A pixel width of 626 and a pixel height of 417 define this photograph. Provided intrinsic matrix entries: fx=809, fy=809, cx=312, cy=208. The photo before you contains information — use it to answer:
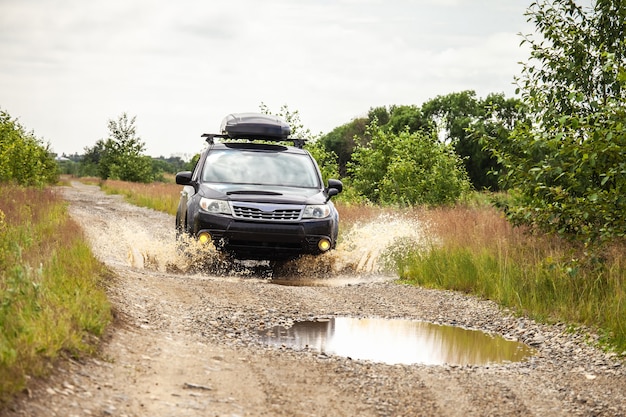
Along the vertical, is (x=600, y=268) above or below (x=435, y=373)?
above

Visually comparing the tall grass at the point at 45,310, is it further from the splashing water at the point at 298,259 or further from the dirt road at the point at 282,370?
the splashing water at the point at 298,259

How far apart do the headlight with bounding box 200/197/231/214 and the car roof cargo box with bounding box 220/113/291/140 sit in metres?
2.36

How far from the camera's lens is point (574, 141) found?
8.16 metres

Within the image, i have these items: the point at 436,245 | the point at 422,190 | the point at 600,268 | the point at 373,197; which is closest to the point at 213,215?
the point at 436,245

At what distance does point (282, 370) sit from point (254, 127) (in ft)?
27.5

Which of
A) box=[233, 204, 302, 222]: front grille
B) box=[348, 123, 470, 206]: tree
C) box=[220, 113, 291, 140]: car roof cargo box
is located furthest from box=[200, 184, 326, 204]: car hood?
box=[348, 123, 470, 206]: tree

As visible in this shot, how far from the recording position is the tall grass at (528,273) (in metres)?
8.46

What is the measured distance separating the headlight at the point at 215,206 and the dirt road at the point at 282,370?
1770 mm

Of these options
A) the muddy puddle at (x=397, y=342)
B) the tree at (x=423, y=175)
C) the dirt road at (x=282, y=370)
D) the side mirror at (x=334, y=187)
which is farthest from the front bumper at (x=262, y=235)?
the tree at (x=423, y=175)

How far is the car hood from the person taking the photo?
480 inches

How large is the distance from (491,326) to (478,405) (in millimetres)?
3417

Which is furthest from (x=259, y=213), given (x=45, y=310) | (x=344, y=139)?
(x=344, y=139)

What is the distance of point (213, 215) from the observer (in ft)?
39.5

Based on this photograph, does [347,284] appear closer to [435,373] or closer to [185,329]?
[185,329]
